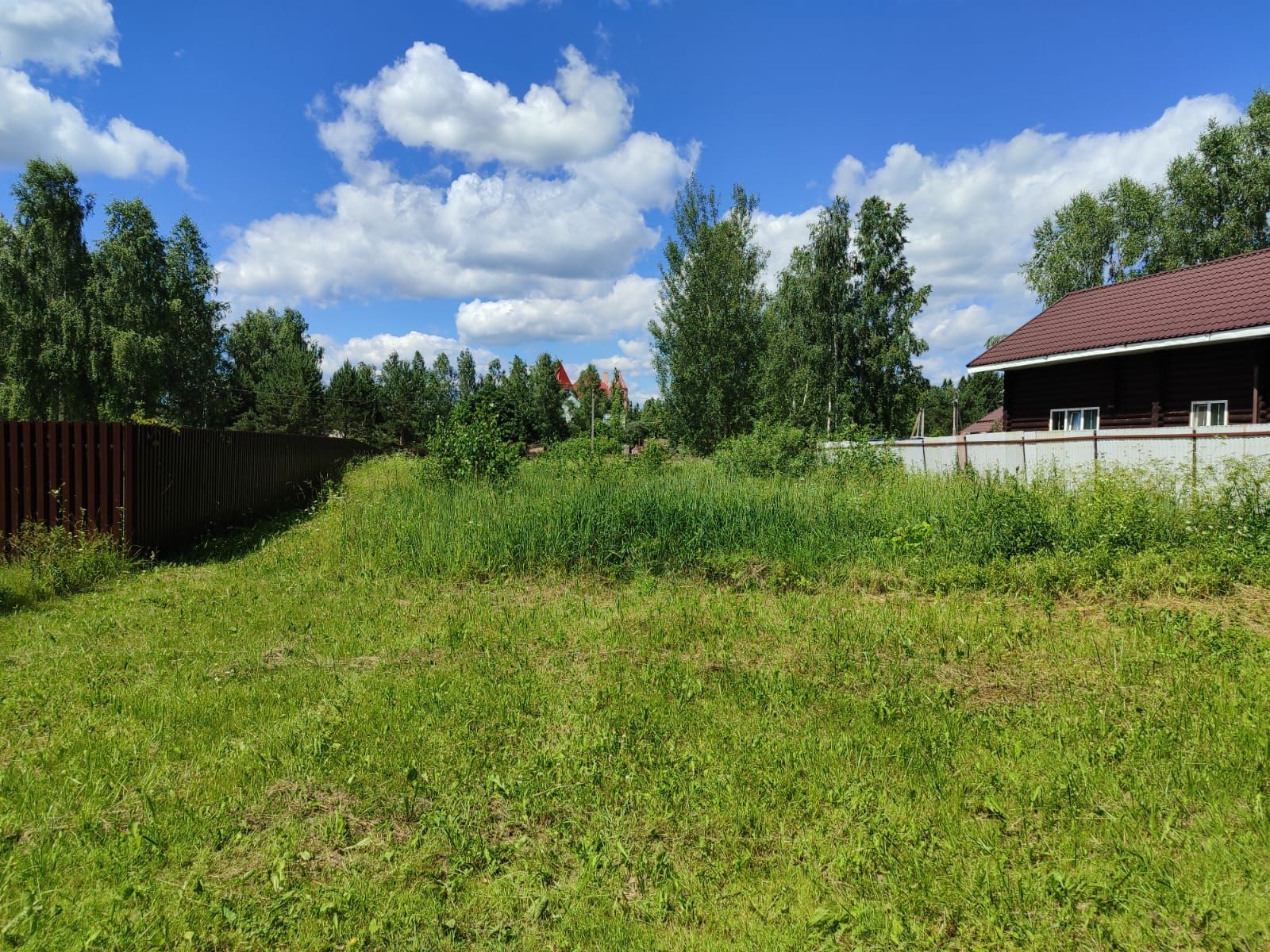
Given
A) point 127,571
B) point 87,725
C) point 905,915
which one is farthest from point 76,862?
point 127,571

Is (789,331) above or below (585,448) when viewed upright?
above

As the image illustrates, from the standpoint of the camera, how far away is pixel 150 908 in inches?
92.2

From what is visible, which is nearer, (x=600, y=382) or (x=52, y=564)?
(x=52, y=564)

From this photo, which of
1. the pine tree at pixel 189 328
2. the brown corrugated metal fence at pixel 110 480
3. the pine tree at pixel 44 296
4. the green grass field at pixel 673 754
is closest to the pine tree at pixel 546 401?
the pine tree at pixel 189 328

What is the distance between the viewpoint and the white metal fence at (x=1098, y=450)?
799 centimetres

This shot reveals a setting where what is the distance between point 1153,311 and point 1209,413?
2.75m

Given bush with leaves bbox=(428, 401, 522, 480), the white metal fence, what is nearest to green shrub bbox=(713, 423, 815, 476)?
the white metal fence

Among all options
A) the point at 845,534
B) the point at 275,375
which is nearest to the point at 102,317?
the point at 275,375

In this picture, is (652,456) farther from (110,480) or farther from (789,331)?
(789,331)

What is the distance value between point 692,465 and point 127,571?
8.16m

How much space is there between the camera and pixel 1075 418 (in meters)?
15.8

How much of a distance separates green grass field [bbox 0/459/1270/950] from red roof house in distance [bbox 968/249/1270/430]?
8.05 m

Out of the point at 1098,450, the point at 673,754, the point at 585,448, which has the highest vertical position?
the point at 585,448

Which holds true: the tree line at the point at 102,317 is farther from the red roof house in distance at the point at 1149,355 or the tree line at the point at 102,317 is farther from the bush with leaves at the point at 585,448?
the red roof house in distance at the point at 1149,355
